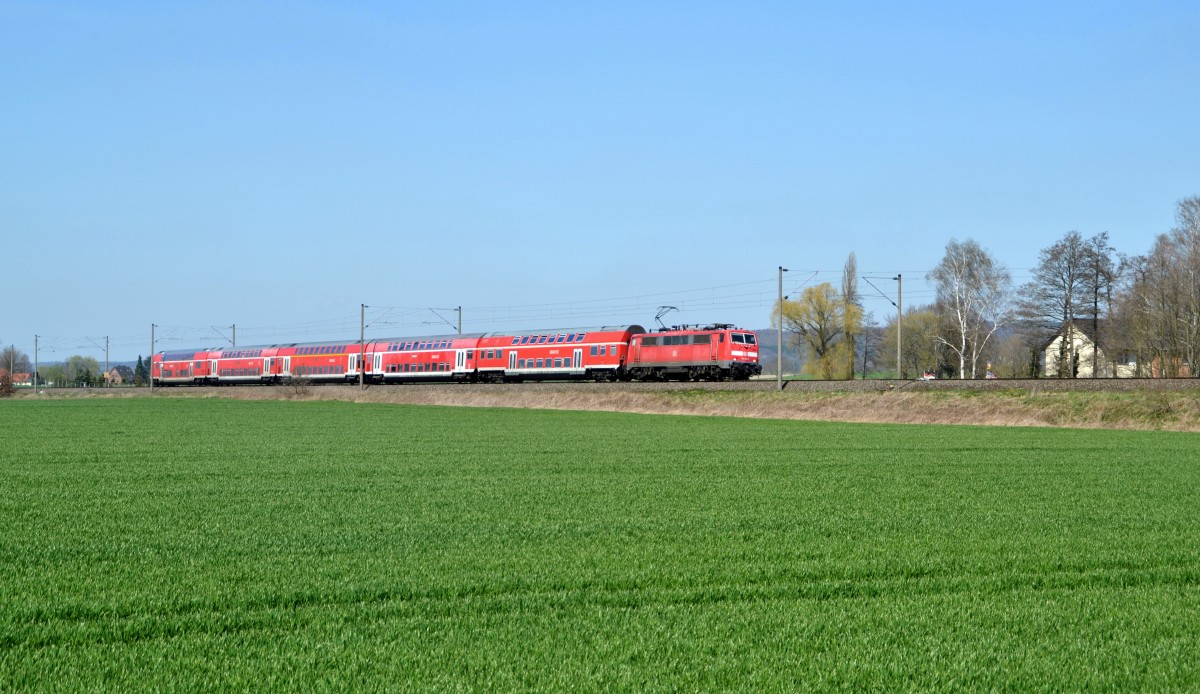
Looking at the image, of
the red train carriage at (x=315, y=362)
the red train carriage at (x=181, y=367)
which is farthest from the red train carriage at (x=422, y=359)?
the red train carriage at (x=181, y=367)

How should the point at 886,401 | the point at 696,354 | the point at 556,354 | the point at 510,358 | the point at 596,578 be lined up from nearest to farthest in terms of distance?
the point at 596,578, the point at 886,401, the point at 696,354, the point at 556,354, the point at 510,358

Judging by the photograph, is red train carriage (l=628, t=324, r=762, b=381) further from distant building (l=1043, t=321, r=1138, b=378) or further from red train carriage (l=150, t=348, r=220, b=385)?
red train carriage (l=150, t=348, r=220, b=385)

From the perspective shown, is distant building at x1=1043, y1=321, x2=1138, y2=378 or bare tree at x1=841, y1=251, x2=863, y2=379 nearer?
distant building at x1=1043, y1=321, x2=1138, y2=378

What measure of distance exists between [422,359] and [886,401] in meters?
35.9

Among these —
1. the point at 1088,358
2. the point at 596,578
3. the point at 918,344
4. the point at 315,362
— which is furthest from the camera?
the point at 918,344

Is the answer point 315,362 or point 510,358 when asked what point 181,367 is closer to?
point 315,362

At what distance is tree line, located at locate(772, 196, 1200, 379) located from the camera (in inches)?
2411

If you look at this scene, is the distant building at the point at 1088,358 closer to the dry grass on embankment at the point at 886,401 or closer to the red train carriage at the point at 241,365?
the dry grass on embankment at the point at 886,401

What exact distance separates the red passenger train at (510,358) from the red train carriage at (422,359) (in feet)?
0.21

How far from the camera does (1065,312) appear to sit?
227 ft

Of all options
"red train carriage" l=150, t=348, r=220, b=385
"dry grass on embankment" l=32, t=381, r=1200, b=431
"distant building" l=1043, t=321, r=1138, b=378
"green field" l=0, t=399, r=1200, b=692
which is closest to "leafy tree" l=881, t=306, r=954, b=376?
"distant building" l=1043, t=321, r=1138, b=378

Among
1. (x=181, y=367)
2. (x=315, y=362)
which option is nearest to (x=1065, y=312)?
(x=315, y=362)

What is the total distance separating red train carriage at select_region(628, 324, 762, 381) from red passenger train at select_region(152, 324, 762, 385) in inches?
2.0

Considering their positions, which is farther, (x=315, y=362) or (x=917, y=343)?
(x=917, y=343)
